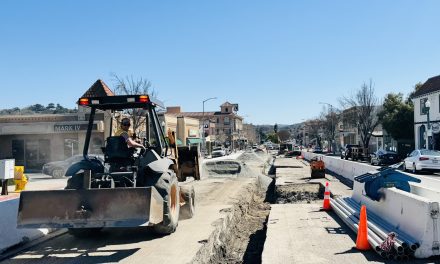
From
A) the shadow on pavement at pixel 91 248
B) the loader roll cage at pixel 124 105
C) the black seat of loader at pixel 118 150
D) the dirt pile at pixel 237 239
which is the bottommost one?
the dirt pile at pixel 237 239

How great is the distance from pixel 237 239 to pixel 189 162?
7.15 feet

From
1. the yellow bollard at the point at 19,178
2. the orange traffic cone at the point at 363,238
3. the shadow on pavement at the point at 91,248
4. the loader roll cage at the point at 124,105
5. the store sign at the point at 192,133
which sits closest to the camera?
the shadow on pavement at the point at 91,248

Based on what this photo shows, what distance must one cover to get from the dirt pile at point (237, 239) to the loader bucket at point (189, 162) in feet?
4.49

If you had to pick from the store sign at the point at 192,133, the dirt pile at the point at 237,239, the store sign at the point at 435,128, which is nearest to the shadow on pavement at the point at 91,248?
the dirt pile at the point at 237,239

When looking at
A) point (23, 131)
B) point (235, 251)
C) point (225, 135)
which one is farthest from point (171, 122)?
point (225, 135)

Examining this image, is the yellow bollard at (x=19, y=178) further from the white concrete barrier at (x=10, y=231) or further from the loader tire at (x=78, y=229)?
the loader tire at (x=78, y=229)

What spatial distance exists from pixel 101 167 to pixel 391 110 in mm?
55930

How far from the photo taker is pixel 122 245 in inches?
336

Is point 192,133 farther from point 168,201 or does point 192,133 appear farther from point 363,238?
point 363,238

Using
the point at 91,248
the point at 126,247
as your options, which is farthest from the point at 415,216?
the point at 91,248

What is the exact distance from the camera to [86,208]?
7.58 metres

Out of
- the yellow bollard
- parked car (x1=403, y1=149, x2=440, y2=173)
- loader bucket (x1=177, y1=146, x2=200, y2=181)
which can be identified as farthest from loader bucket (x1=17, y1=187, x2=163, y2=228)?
parked car (x1=403, y1=149, x2=440, y2=173)

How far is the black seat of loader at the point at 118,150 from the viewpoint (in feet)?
28.6

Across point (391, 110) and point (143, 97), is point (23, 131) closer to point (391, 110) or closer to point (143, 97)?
point (143, 97)
